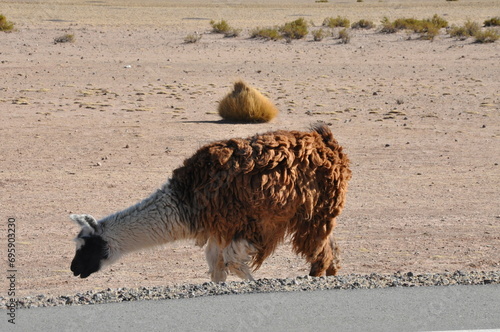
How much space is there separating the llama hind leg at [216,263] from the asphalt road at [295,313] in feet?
3.35

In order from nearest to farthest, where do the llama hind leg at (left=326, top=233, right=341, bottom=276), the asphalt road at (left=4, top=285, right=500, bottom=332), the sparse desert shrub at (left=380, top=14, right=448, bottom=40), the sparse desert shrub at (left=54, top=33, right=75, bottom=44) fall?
the asphalt road at (left=4, top=285, right=500, bottom=332), the llama hind leg at (left=326, top=233, right=341, bottom=276), the sparse desert shrub at (left=54, top=33, right=75, bottom=44), the sparse desert shrub at (left=380, top=14, right=448, bottom=40)

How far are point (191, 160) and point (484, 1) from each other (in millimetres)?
61257

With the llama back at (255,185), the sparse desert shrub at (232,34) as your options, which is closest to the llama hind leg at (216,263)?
the llama back at (255,185)

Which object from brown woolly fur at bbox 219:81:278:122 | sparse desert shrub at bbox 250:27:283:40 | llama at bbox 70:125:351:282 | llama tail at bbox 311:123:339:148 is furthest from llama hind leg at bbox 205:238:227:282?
sparse desert shrub at bbox 250:27:283:40

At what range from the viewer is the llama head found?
6582 mm

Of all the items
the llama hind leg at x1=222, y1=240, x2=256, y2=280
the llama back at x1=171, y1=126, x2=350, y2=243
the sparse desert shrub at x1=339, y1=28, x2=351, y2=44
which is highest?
the llama back at x1=171, y1=126, x2=350, y2=243

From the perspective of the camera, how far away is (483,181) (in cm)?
1288

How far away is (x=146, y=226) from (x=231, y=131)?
9.25 meters

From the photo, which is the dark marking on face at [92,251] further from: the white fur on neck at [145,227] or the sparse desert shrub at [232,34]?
the sparse desert shrub at [232,34]

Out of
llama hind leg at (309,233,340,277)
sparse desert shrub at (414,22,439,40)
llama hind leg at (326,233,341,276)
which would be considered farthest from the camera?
sparse desert shrub at (414,22,439,40)

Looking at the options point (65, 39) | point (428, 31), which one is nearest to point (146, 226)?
point (65, 39)

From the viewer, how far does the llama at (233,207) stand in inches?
257

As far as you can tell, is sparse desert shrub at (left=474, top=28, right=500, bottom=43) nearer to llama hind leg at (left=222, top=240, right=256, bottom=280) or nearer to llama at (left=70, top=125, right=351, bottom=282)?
llama at (left=70, top=125, right=351, bottom=282)

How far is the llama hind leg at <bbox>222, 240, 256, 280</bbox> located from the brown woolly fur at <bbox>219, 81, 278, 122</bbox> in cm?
1009
